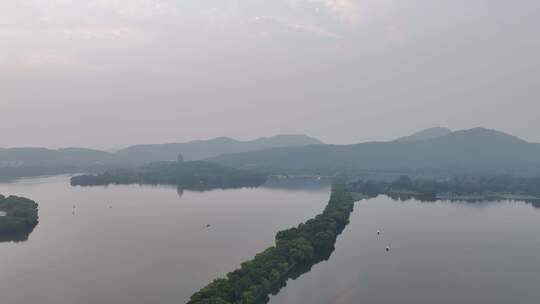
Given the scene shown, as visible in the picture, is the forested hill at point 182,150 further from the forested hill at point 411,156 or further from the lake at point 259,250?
the lake at point 259,250

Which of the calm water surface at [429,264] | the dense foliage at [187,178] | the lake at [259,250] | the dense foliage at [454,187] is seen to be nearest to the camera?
the calm water surface at [429,264]

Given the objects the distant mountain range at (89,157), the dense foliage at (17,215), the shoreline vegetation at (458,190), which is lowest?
the dense foliage at (17,215)

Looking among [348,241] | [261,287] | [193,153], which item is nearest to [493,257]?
[348,241]

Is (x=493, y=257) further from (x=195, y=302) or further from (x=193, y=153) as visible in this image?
(x=193, y=153)

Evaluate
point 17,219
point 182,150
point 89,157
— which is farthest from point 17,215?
point 182,150

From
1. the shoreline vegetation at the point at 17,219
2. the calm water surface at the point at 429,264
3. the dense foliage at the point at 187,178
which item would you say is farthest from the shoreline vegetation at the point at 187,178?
the calm water surface at the point at 429,264

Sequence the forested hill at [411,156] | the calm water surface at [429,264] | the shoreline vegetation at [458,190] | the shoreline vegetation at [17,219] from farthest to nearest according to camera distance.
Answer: the forested hill at [411,156], the shoreline vegetation at [458,190], the shoreline vegetation at [17,219], the calm water surface at [429,264]
